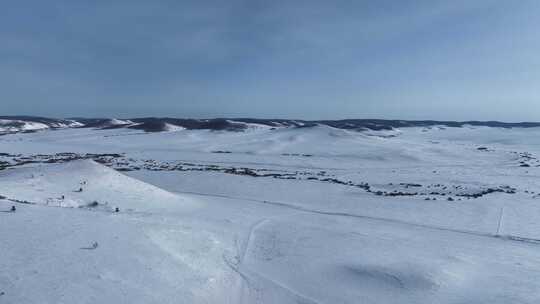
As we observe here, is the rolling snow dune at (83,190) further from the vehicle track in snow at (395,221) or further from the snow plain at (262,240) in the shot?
the vehicle track in snow at (395,221)

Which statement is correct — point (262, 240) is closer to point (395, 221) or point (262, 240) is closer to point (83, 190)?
point (395, 221)

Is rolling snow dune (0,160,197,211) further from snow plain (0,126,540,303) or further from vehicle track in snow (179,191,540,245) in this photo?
vehicle track in snow (179,191,540,245)

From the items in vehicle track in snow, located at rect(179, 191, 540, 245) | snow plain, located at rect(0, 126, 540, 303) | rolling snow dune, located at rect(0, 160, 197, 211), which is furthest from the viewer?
rolling snow dune, located at rect(0, 160, 197, 211)

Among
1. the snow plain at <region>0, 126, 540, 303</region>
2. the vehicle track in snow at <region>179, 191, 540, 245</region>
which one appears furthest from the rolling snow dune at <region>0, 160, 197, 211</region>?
the vehicle track in snow at <region>179, 191, 540, 245</region>

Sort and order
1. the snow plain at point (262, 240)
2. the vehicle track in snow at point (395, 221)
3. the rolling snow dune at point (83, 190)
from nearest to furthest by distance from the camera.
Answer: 1. the snow plain at point (262, 240)
2. the vehicle track in snow at point (395, 221)
3. the rolling snow dune at point (83, 190)

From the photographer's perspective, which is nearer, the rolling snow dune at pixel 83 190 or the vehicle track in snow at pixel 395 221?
the vehicle track in snow at pixel 395 221

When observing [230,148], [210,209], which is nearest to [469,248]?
[210,209]

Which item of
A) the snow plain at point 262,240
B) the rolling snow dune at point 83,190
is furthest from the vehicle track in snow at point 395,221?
the rolling snow dune at point 83,190

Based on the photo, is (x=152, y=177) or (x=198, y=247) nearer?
(x=198, y=247)

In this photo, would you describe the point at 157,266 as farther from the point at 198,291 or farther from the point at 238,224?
the point at 238,224
